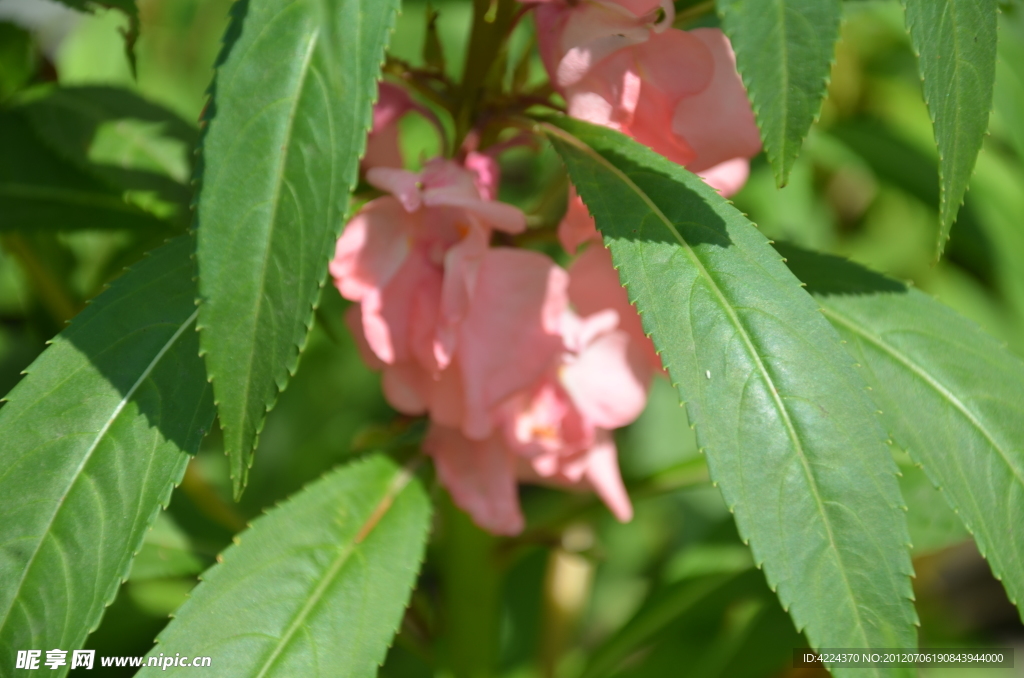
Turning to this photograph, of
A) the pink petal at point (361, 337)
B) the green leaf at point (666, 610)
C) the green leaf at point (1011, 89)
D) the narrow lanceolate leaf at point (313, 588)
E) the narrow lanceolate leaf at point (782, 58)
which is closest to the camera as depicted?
the narrow lanceolate leaf at point (782, 58)

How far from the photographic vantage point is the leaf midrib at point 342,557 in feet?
1.93

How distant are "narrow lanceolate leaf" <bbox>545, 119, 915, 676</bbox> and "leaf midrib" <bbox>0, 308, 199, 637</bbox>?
0.28 metres

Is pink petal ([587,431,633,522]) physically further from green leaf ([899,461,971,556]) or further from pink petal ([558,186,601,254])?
green leaf ([899,461,971,556])

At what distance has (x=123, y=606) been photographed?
1.03m

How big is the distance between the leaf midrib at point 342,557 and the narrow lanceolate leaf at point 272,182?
0.17 meters

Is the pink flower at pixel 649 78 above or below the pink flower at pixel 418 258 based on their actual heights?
above

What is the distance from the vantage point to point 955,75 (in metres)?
0.50

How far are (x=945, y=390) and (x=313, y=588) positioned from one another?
0.48m

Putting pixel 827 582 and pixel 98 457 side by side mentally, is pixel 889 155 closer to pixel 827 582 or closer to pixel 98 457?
pixel 827 582

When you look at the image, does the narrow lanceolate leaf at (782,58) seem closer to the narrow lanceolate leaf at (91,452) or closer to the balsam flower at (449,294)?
the balsam flower at (449,294)

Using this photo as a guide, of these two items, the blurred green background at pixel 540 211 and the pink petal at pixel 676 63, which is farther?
the blurred green background at pixel 540 211

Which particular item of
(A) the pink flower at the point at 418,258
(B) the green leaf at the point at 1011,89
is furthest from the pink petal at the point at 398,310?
(B) the green leaf at the point at 1011,89

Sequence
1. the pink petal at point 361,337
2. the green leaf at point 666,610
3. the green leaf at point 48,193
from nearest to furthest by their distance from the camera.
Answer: the pink petal at point 361,337, the green leaf at point 48,193, the green leaf at point 666,610

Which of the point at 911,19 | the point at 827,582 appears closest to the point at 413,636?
the point at 827,582
